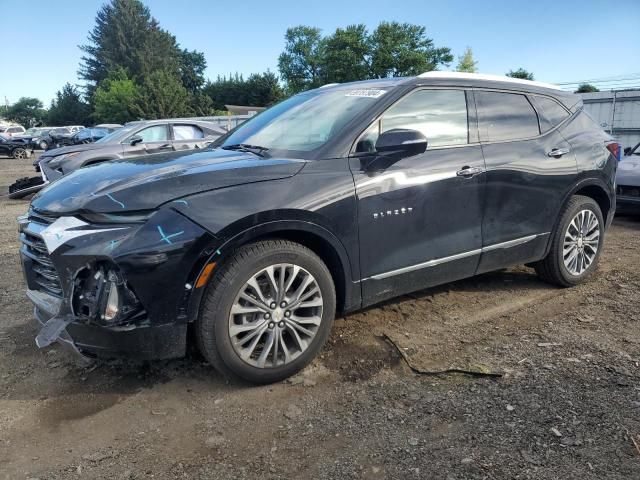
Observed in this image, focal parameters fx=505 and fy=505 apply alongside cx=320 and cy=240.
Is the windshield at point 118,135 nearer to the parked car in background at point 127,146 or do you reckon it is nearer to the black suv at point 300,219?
the parked car in background at point 127,146

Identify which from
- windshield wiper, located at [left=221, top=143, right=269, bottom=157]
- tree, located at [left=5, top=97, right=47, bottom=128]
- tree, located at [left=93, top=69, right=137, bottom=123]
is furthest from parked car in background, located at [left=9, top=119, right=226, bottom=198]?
tree, located at [left=5, top=97, right=47, bottom=128]

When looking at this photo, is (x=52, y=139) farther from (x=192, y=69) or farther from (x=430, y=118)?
(x=192, y=69)

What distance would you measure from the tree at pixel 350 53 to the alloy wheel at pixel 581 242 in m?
58.2

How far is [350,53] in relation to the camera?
197ft

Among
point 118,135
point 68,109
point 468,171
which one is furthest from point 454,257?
point 68,109

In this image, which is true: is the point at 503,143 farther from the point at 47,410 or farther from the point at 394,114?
the point at 47,410

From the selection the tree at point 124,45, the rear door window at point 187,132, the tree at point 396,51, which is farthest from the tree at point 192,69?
the rear door window at point 187,132

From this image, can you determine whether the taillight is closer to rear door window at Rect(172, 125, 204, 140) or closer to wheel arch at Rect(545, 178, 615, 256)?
wheel arch at Rect(545, 178, 615, 256)

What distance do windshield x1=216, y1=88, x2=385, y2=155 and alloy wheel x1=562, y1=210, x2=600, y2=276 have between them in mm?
2267

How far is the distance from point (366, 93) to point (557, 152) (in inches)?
71.7

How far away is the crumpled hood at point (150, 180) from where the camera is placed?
2740 mm

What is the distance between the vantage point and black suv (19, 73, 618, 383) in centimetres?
267

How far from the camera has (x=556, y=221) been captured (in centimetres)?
438

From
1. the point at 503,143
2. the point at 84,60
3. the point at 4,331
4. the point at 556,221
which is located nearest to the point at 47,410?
the point at 4,331
